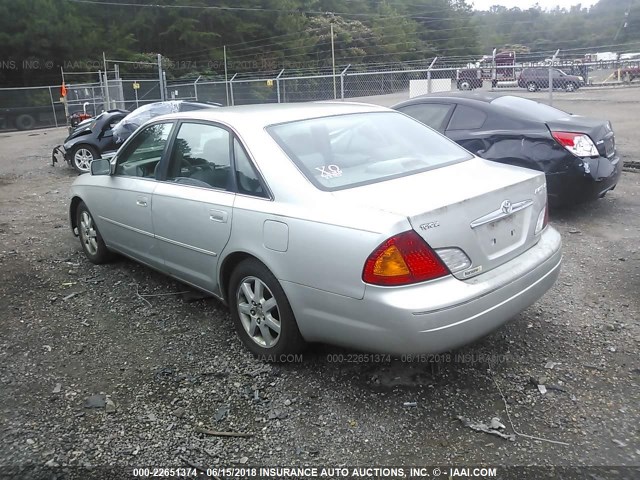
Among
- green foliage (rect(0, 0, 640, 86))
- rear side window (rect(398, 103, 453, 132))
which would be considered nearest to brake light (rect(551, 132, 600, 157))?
rear side window (rect(398, 103, 453, 132))

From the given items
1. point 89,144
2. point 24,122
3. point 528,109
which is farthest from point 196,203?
point 24,122

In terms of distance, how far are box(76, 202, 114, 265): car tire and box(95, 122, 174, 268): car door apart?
28 centimetres

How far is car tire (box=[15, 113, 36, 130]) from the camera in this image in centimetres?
2694

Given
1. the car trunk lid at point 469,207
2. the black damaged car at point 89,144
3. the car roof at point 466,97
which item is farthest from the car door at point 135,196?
the black damaged car at point 89,144

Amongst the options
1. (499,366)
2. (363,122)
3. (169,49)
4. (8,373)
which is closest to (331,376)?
(499,366)

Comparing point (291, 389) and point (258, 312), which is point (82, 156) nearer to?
point (258, 312)

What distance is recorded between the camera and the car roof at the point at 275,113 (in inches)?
148

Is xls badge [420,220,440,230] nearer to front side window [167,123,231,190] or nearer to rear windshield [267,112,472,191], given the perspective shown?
rear windshield [267,112,472,191]

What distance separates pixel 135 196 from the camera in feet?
14.6

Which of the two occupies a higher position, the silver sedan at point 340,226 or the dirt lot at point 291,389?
the silver sedan at point 340,226

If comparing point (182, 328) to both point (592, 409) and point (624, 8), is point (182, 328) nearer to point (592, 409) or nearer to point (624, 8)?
point (592, 409)

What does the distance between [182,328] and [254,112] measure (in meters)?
1.62

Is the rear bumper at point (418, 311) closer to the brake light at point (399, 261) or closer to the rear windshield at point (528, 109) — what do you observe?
the brake light at point (399, 261)

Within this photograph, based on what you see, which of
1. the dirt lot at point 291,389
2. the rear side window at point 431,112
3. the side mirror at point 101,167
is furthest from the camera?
the rear side window at point 431,112
